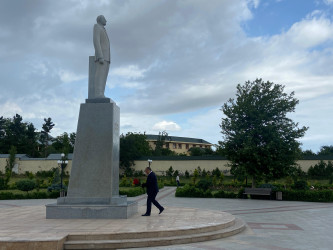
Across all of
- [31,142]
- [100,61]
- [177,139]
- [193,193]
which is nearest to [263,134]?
[193,193]

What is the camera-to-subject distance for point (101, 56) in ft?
35.6

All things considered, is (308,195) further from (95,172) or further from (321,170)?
(321,170)

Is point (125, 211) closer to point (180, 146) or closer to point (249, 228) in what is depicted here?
point (249, 228)

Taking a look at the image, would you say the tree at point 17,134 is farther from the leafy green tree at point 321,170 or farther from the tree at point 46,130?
the leafy green tree at point 321,170

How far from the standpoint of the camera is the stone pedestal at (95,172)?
9.38 m

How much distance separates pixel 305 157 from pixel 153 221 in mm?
31409

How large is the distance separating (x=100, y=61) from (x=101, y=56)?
17 centimetres

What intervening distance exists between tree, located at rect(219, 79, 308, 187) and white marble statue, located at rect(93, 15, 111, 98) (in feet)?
39.9

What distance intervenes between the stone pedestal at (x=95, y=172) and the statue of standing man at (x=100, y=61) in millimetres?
478

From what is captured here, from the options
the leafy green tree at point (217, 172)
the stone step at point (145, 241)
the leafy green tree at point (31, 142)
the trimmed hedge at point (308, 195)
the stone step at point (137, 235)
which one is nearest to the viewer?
the stone step at point (145, 241)

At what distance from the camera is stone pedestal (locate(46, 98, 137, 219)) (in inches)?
369

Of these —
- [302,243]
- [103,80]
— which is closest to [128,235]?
[302,243]

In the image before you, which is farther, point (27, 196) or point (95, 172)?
point (27, 196)

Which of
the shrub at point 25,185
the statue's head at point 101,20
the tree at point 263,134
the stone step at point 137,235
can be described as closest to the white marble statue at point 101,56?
the statue's head at point 101,20
